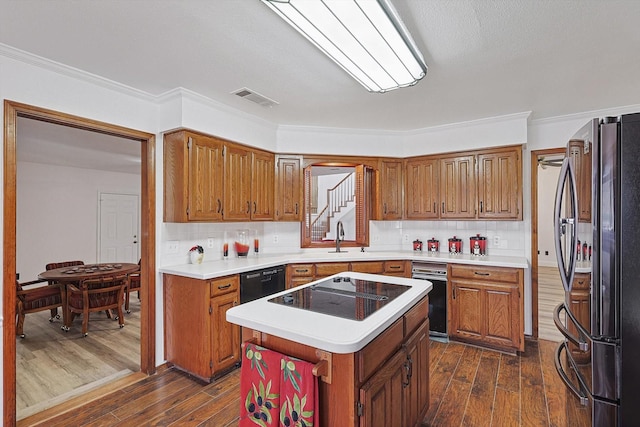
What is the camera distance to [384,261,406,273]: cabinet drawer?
380 centimetres

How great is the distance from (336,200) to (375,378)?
5034 mm

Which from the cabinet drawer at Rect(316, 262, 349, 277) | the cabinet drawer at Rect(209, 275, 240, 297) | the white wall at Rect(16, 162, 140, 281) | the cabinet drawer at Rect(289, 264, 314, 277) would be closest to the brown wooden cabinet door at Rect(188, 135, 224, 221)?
the cabinet drawer at Rect(209, 275, 240, 297)

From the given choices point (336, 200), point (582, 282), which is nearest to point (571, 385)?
point (582, 282)

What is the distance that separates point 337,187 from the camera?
6500 millimetres

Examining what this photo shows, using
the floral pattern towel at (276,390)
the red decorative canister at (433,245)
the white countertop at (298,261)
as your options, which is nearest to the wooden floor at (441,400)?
the white countertop at (298,261)

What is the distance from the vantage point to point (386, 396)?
153cm

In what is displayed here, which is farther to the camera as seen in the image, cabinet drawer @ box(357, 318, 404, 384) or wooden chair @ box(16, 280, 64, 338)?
wooden chair @ box(16, 280, 64, 338)

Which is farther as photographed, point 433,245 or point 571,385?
point 433,245

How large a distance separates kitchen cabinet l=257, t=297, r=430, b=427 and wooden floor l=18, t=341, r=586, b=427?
714mm

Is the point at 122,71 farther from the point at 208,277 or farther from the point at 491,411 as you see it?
the point at 491,411

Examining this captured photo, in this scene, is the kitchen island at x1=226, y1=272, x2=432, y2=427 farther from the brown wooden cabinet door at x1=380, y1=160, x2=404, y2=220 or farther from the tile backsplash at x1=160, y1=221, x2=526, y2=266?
the brown wooden cabinet door at x1=380, y1=160, x2=404, y2=220

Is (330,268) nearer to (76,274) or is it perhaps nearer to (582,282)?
(582,282)

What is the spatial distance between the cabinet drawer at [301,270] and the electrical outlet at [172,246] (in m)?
1.19

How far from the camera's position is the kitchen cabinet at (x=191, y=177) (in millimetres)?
2945
